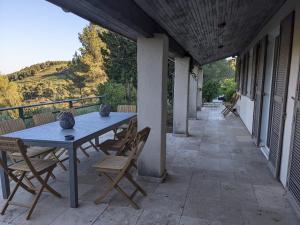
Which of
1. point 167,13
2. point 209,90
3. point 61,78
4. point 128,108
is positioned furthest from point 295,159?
point 61,78

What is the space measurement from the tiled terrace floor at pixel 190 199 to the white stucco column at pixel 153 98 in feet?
1.02

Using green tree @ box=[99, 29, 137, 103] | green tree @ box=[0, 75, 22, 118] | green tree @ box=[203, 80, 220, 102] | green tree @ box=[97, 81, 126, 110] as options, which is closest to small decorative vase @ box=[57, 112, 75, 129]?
green tree @ box=[99, 29, 137, 103]

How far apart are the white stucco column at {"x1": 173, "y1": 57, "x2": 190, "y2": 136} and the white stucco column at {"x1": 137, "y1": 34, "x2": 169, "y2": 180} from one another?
2583 mm

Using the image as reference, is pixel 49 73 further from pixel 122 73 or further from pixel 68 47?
pixel 122 73

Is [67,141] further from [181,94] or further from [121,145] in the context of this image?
[181,94]

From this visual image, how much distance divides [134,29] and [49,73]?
22117mm

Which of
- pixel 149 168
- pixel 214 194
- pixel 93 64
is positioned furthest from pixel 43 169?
pixel 93 64

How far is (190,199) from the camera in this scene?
2.94 meters

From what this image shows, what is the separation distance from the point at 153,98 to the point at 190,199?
1400mm

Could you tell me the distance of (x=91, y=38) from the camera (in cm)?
1991

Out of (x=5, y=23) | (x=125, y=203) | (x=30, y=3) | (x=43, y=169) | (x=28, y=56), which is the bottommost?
(x=125, y=203)

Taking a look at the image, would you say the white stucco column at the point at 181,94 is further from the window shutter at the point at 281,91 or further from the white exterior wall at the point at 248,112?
the window shutter at the point at 281,91

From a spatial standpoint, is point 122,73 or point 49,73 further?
point 49,73

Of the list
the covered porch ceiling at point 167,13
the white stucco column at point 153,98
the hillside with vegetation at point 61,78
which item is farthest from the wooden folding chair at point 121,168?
the hillside with vegetation at point 61,78
